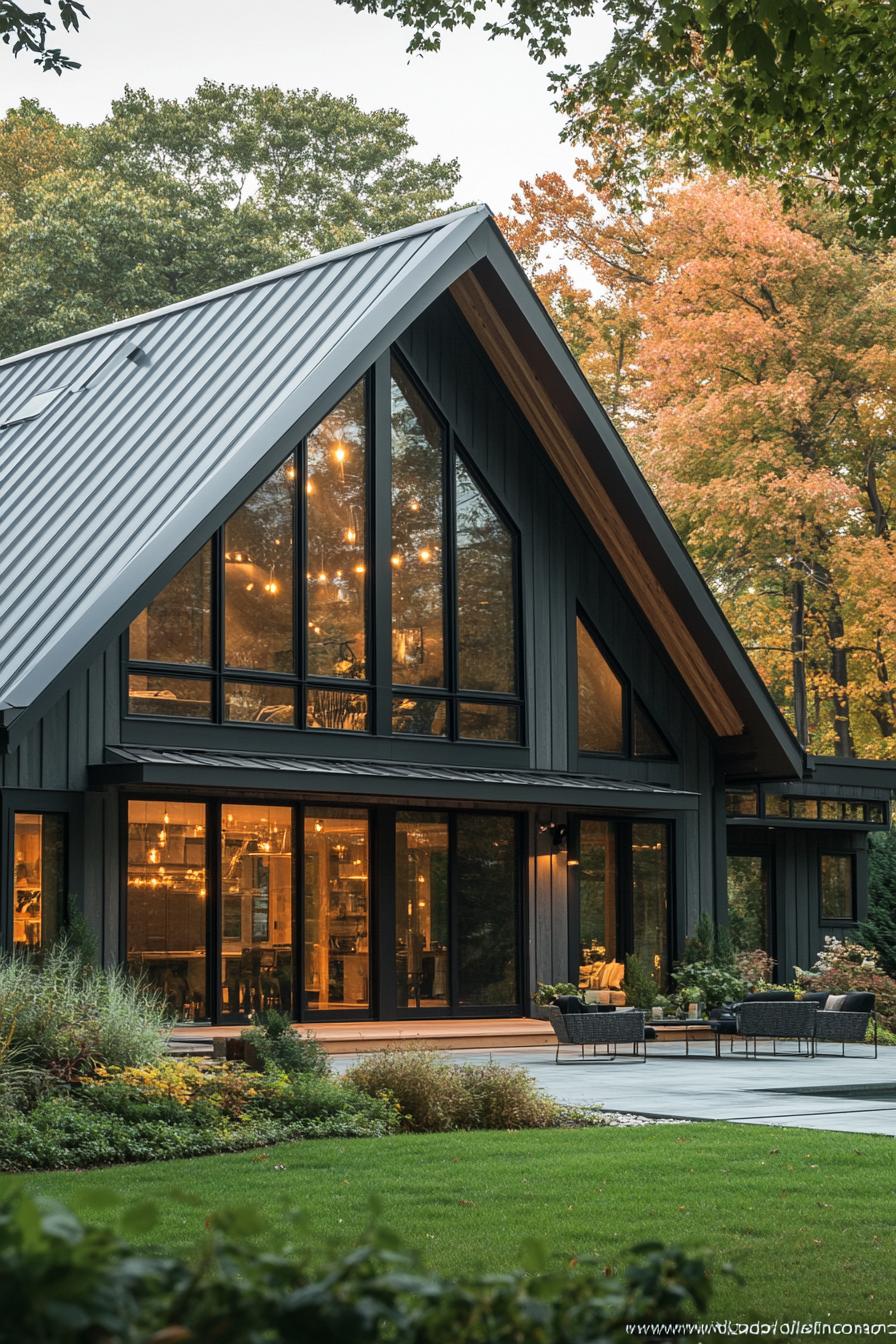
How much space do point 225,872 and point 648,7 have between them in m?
10.8

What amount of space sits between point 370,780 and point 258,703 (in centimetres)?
155

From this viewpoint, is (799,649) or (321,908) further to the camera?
(799,649)

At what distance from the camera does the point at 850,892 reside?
2764 cm

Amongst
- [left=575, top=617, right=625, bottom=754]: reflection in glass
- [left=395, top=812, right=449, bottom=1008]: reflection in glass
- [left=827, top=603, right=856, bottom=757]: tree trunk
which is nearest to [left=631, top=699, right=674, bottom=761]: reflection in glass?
[left=575, top=617, right=625, bottom=754]: reflection in glass

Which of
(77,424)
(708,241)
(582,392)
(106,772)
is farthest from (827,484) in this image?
(106,772)

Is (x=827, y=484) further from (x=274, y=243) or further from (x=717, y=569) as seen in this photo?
(x=274, y=243)

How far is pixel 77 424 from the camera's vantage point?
20922 mm

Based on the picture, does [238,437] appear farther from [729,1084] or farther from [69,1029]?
[729,1084]

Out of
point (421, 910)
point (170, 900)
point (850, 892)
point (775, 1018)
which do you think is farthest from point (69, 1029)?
point (850, 892)

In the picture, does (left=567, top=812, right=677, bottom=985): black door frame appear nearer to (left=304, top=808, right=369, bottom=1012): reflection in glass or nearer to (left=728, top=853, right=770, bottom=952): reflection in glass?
(left=304, top=808, right=369, bottom=1012): reflection in glass

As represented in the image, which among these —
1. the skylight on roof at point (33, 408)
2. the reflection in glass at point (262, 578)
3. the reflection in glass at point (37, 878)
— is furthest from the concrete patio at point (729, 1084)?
the skylight on roof at point (33, 408)

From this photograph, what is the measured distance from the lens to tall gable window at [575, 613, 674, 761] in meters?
22.5

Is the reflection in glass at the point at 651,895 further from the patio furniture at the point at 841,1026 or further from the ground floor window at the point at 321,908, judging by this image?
the patio furniture at the point at 841,1026

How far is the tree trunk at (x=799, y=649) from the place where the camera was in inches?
1297
